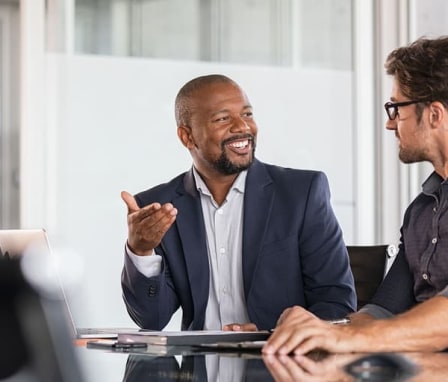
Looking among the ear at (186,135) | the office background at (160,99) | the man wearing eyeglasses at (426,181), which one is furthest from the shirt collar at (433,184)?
the office background at (160,99)

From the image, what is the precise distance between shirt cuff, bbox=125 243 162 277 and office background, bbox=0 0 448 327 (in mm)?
1785

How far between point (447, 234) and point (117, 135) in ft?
8.92

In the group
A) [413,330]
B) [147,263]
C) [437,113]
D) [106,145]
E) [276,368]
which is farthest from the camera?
[106,145]

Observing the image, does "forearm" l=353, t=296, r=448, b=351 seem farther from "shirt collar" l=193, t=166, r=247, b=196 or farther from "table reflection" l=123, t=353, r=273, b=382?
"shirt collar" l=193, t=166, r=247, b=196

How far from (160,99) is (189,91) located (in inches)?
65.4

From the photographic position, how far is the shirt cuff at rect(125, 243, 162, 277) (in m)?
2.77

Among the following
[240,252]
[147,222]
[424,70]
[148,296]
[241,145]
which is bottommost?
[148,296]

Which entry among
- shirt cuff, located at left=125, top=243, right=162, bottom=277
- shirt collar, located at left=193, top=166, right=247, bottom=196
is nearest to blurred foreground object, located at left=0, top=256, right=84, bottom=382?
shirt cuff, located at left=125, top=243, right=162, bottom=277

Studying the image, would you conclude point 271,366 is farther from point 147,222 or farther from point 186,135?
point 186,135

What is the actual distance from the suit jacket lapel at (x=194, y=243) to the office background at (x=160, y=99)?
1.61 m

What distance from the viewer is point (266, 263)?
291 cm

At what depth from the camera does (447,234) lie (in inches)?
94.6

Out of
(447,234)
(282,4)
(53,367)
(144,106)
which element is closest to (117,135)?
(144,106)

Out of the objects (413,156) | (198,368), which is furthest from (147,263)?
(198,368)
